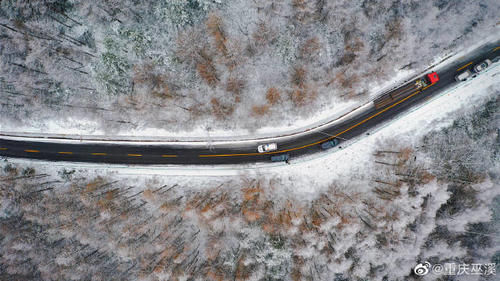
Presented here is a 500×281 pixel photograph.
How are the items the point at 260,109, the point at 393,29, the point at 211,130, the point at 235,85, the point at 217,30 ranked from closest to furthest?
the point at 217,30, the point at 393,29, the point at 235,85, the point at 260,109, the point at 211,130

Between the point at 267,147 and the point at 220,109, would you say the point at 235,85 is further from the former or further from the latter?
the point at 267,147

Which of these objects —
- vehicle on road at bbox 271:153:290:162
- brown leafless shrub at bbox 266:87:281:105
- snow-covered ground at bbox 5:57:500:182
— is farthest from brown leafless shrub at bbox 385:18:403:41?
vehicle on road at bbox 271:153:290:162

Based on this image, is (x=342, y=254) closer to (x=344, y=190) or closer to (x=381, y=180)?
(x=344, y=190)

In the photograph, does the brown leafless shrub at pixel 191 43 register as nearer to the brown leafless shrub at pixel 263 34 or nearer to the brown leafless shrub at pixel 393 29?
the brown leafless shrub at pixel 263 34

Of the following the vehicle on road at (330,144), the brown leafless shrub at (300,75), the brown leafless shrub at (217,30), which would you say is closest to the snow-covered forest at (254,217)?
the vehicle on road at (330,144)

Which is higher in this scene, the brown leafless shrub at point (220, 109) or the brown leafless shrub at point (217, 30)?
the brown leafless shrub at point (217, 30)

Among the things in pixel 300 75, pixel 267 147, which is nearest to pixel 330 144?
pixel 267 147
